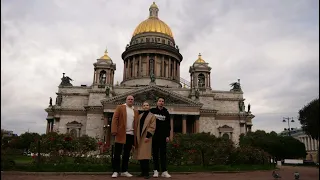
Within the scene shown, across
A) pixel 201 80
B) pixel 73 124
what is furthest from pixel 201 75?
pixel 73 124

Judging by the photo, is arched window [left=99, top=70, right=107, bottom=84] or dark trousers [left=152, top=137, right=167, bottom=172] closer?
dark trousers [left=152, top=137, right=167, bottom=172]

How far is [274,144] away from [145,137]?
41.2 meters

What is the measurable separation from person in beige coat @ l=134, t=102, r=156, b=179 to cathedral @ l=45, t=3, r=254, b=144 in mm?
33052

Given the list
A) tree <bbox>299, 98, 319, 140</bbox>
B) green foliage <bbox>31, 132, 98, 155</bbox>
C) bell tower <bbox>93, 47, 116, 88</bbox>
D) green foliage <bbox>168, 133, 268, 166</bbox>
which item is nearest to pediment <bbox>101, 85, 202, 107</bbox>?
bell tower <bbox>93, 47, 116, 88</bbox>

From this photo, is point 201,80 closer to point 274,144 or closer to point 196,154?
point 274,144

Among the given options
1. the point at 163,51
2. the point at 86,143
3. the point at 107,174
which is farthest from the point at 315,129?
the point at 163,51

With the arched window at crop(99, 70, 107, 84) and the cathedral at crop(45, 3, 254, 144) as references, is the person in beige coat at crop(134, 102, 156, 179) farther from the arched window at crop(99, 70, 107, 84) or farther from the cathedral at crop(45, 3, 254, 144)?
the arched window at crop(99, 70, 107, 84)

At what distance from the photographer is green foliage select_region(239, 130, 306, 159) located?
141 feet

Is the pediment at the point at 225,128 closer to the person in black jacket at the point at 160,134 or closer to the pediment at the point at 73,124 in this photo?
the pediment at the point at 73,124

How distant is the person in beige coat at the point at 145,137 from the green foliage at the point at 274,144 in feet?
101

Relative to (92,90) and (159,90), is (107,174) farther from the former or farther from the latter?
(92,90)

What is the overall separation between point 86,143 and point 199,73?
3574 centimetres

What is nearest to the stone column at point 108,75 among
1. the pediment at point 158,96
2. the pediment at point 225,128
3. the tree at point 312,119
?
the pediment at point 158,96

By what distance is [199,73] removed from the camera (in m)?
52.1
